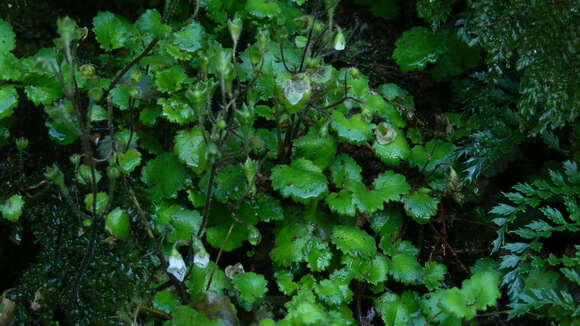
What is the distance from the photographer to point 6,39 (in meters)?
1.67

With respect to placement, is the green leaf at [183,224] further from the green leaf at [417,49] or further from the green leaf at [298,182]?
the green leaf at [417,49]

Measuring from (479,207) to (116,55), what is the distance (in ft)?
5.44

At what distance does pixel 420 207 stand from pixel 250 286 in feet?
2.22

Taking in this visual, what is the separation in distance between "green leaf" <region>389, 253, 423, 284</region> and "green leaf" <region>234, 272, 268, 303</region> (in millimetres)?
454

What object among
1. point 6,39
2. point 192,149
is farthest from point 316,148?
point 6,39

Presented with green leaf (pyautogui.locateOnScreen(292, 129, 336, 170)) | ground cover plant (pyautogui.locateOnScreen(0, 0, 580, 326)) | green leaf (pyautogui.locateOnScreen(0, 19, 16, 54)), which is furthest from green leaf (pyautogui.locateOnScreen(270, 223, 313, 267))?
green leaf (pyautogui.locateOnScreen(0, 19, 16, 54))

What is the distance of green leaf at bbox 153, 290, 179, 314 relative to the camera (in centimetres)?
149

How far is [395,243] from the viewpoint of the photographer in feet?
5.76

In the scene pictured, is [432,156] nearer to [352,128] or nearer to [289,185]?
[352,128]

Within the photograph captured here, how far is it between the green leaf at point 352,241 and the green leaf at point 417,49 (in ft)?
2.65

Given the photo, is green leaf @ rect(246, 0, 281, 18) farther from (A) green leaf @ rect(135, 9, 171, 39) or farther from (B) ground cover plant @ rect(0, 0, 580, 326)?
(A) green leaf @ rect(135, 9, 171, 39)

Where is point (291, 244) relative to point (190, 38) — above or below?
below

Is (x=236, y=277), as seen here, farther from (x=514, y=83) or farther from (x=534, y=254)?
(x=514, y=83)

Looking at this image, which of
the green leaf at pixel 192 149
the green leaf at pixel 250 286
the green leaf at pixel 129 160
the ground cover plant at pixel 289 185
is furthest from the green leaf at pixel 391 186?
the green leaf at pixel 129 160
